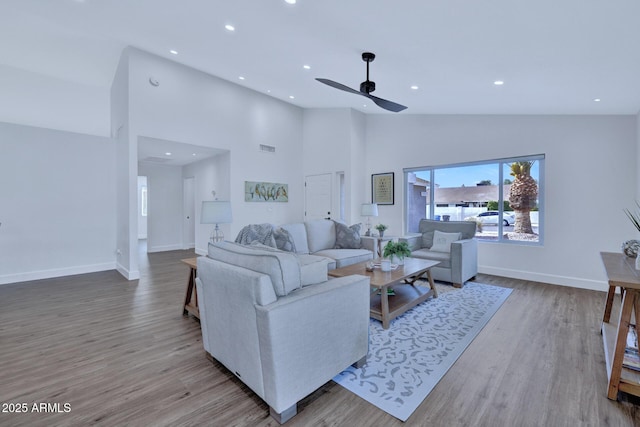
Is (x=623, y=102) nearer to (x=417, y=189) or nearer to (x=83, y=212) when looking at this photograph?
(x=417, y=189)

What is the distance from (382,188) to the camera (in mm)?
6488

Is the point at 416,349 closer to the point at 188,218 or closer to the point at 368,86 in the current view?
the point at 368,86

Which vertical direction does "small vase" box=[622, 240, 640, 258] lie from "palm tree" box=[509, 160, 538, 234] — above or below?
below

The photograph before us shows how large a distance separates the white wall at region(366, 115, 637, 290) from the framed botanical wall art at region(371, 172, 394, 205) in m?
1.29

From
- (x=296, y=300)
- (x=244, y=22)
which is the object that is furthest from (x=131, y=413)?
(x=244, y=22)

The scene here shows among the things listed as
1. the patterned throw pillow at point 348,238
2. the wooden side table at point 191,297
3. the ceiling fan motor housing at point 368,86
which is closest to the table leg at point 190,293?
the wooden side table at point 191,297

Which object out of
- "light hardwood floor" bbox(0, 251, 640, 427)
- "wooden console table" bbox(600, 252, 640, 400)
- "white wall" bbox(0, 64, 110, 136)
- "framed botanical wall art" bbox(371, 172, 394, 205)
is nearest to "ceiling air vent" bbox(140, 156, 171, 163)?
"white wall" bbox(0, 64, 110, 136)

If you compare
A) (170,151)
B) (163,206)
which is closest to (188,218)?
(163,206)

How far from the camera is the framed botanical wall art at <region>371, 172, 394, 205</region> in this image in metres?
6.34

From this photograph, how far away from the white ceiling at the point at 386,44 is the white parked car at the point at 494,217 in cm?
172

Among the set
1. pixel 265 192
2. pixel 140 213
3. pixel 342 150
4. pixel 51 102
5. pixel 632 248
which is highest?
pixel 51 102

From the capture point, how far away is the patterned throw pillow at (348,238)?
193 inches

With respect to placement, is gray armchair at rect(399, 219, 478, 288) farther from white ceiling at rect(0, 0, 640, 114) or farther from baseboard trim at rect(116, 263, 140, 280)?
baseboard trim at rect(116, 263, 140, 280)

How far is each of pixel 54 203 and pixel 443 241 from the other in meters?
6.91
